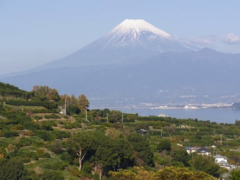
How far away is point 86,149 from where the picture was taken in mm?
32562

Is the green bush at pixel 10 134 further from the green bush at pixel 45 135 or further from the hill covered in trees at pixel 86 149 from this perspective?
the green bush at pixel 45 135

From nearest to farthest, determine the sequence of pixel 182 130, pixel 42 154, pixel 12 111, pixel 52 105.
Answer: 1. pixel 42 154
2. pixel 12 111
3. pixel 52 105
4. pixel 182 130

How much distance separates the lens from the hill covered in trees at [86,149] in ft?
90.2

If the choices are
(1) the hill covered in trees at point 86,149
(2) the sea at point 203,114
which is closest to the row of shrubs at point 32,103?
(1) the hill covered in trees at point 86,149

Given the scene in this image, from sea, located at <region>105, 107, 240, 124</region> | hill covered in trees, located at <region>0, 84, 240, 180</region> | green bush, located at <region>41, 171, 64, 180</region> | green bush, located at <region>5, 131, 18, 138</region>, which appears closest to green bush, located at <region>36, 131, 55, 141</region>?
hill covered in trees, located at <region>0, 84, 240, 180</region>

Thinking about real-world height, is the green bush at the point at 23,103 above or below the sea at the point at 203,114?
below

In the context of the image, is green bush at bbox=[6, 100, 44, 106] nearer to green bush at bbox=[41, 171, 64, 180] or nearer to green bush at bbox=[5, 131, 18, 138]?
green bush at bbox=[5, 131, 18, 138]

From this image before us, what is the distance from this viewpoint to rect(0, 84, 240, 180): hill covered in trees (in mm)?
27484

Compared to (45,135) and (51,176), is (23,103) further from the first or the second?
(51,176)

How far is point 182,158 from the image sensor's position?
38.1 meters

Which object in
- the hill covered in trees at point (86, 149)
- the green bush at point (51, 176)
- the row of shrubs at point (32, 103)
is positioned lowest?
the green bush at point (51, 176)

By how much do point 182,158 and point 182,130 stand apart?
16.9m

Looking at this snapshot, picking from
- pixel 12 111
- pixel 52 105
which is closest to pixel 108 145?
pixel 12 111

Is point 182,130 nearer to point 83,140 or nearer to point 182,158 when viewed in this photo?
point 182,158
